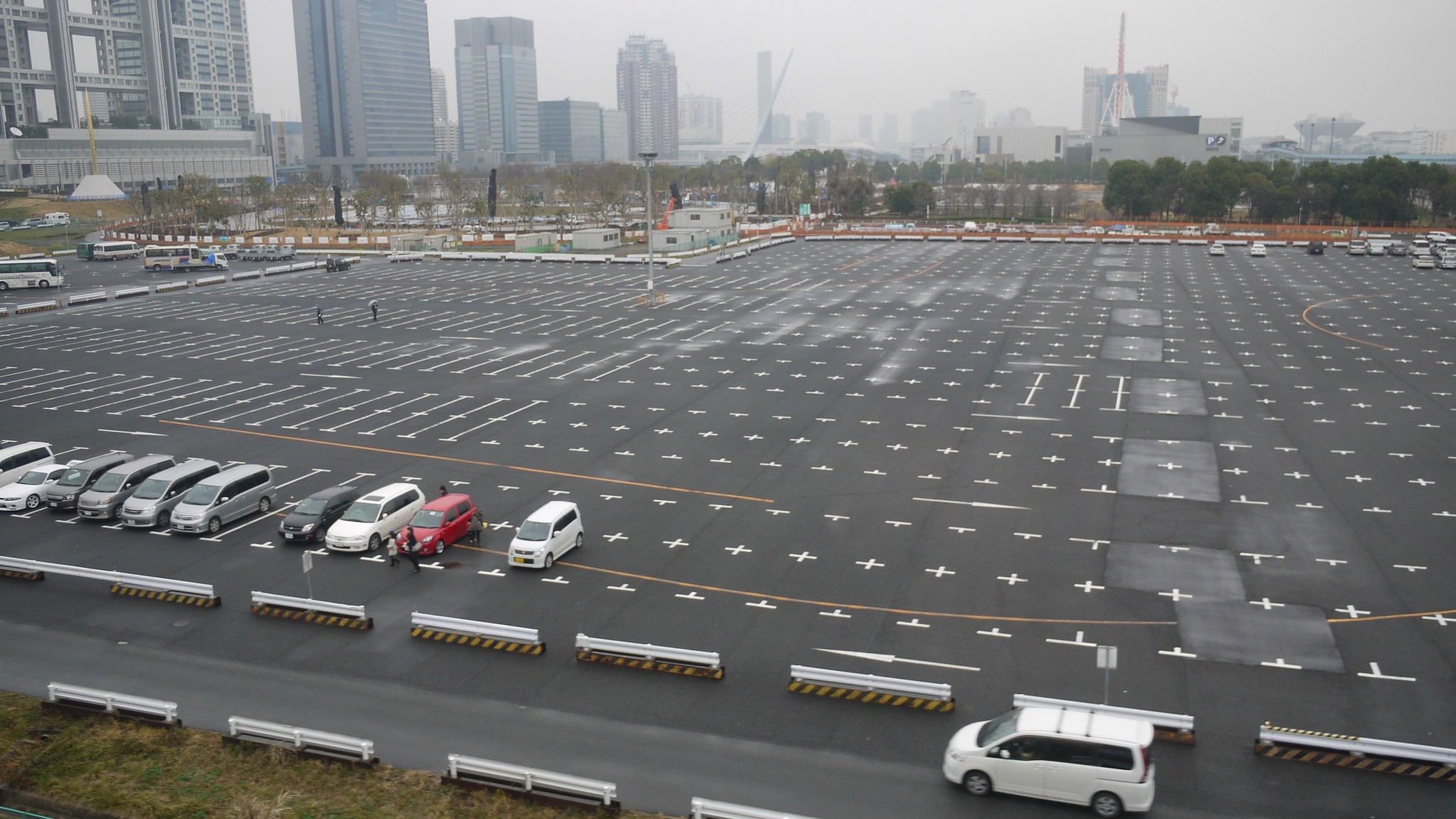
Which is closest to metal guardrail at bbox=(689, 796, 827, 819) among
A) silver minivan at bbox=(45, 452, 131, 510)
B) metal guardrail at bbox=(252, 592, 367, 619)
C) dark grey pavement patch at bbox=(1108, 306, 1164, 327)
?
metal guardrail at bbox=(252, 592, 367, 619)

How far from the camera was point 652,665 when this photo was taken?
62.0 ft

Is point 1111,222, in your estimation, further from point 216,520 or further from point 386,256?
point 216,520

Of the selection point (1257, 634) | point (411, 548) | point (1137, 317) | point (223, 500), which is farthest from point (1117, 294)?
point (223, 500)

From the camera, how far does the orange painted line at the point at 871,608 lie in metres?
20.5

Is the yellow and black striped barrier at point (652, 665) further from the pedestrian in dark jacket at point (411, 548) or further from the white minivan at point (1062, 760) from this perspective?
the pedestrian in dark jacket at point (411, 548)

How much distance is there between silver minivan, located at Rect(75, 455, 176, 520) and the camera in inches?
1073

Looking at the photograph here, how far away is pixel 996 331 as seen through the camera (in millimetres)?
52625

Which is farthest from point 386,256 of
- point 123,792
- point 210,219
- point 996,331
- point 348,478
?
point 123,792

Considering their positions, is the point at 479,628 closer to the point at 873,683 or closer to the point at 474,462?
the point at 873,683

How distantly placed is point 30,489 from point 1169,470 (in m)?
32.7

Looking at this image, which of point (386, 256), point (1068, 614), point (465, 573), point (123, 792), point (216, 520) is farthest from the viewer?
point (386, 256)

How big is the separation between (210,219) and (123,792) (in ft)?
387

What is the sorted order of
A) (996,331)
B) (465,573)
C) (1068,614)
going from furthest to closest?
(996,331) < (465,573) < (1068,614)

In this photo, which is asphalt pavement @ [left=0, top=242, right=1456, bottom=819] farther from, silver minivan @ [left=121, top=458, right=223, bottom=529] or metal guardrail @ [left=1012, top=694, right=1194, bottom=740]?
silver minivan @ [left=121, top=458, right=223, bottom=529]
